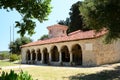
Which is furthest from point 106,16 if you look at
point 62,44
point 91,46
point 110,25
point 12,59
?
point 12,59

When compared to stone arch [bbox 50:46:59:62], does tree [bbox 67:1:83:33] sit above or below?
above

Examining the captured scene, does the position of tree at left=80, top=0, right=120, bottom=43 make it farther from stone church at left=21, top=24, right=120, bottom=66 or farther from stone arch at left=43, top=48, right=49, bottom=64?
stone arch at left=43, top=48, right=49, bottom=64

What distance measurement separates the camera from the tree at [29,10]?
6.73 m

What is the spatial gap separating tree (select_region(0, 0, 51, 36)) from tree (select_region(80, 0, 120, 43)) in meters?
11.1

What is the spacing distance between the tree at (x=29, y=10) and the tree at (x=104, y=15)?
11.1 meters

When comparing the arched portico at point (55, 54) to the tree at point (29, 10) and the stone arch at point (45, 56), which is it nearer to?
the stone arch at point (45, 56)

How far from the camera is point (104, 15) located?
1803cm

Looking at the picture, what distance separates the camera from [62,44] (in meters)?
34.5

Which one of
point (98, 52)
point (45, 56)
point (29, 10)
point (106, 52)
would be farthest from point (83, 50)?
point (29, 10)

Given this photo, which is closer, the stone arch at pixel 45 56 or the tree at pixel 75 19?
the stone arch at pixel 45 56

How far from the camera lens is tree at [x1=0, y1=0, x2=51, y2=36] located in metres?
6.73

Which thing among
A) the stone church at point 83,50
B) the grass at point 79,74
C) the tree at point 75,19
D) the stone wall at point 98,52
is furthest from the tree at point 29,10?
the tree at point 75,19

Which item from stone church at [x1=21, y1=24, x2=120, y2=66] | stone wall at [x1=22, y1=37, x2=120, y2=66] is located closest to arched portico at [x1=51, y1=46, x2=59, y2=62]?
stone church at [x1=21, y1=24, x2=120, y2=66]

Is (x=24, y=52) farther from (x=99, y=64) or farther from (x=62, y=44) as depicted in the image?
(x=99, y=64)
